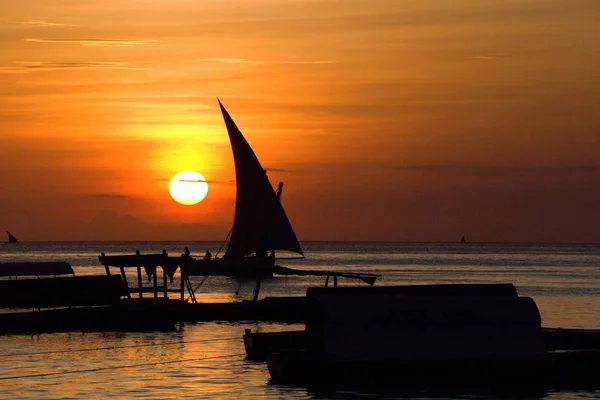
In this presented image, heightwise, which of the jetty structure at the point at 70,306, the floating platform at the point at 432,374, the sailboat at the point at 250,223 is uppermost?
the sailboat at the point at 250,223

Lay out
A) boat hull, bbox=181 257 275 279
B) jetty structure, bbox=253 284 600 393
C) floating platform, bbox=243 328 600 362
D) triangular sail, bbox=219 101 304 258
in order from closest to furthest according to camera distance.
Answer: jetty structure, bbox=253 284 600 393
floating platform, bbox=243 328 600 362
triangular sail, bbox=219 101 304 258
boat hull, bbox=181 257 275 279

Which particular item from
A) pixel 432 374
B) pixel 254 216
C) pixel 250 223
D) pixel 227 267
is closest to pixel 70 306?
pixel 432 374

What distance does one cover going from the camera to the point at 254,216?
10381 cm

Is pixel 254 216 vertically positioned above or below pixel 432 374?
above

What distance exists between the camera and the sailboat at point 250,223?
103 meters

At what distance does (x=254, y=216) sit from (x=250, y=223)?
3489 millimetres

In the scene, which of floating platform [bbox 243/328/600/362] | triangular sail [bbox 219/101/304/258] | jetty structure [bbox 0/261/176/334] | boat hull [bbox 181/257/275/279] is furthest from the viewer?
boat hull [bbox 181/257/275/279]

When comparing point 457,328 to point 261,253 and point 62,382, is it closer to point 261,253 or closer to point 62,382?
point 62,382

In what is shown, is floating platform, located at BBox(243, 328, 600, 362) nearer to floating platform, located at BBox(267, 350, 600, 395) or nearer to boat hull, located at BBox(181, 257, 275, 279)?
floating platform, located at BBox(267, 350, 600, 395)

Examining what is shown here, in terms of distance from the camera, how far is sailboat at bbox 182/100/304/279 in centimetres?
10269

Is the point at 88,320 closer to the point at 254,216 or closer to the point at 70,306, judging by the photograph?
the point at 70,306

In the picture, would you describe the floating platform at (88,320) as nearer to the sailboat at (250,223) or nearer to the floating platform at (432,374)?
the floating platform at (432,374)

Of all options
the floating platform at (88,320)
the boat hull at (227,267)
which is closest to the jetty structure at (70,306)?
the floating platform at (88,320)

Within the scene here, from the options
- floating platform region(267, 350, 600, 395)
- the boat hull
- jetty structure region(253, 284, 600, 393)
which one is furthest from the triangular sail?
jetty structure region(253, 284, 600, 393)
